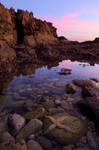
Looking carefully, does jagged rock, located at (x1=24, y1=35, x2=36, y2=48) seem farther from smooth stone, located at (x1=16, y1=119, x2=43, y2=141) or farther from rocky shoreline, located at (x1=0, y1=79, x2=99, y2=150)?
smooth stone, located at (x1=16, y1=119, x2=43, y2=141)

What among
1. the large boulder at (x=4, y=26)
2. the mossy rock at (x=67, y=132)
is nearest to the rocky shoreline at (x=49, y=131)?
the mossy rock at (x=67, y=132)

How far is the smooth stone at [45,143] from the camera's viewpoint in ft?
10.8

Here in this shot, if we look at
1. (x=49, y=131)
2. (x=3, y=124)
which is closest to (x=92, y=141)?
(x=49, y=131)

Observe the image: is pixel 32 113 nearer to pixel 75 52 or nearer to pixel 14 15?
pixel 75 52

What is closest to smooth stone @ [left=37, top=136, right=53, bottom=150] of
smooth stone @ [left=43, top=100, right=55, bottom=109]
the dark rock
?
the dark rock

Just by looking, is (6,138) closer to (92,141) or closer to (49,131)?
(49,131)

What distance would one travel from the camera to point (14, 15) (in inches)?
1484

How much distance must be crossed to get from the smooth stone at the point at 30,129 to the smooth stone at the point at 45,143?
1.08 ft

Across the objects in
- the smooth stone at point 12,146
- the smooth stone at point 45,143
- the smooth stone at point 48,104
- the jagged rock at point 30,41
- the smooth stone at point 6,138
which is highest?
the jagged rock at point 30,41

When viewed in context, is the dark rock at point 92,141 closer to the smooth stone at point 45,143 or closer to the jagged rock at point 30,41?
the smooth stone at point 45,143

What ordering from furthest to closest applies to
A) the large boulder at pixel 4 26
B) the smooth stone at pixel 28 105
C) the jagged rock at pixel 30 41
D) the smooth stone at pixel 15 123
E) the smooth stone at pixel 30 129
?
the jagged rock at pixel 30 41 < the large boulder at pixel 4 26 < the smooth stone at pixel 28 105 < the smooth stone at pixel 15 123 < the smooth stone at pixel 30 129

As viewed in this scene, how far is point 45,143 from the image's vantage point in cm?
339

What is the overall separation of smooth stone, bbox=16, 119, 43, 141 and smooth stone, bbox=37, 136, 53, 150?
329 mm

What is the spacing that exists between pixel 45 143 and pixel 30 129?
636mm
